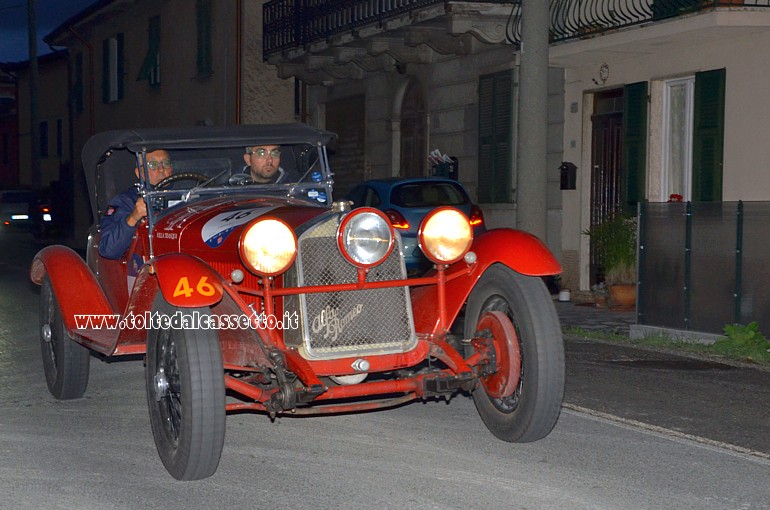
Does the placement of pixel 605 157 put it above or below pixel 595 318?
above

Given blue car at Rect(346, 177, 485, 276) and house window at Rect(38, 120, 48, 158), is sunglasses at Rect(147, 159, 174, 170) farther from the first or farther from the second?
house window at Rect(38, 120, 48, 158)

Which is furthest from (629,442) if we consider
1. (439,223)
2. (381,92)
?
(381,92)

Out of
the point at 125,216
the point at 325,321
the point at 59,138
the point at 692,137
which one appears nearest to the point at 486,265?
the point at 325,321

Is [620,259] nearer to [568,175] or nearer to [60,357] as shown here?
[568,175]

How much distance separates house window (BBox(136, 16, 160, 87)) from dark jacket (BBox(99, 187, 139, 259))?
2522 centimetres

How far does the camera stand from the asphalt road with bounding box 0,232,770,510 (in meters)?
5.04

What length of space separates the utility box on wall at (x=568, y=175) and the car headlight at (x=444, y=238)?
11.0 m

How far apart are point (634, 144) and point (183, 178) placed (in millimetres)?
9600

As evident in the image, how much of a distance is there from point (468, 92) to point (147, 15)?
53.0ft

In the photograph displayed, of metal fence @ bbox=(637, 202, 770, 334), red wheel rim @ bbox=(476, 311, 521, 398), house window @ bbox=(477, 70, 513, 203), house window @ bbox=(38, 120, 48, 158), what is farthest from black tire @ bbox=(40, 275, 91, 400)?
house window @ bbox=(38, 120, 48, 158)

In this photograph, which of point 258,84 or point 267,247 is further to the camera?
point 258,84

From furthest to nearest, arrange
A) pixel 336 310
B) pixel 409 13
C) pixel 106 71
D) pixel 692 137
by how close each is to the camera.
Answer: pixel 106 71 < pixel 409 13 < pixel 692 137 < pixel 336 310

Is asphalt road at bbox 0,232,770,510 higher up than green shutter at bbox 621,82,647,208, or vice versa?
green shutter at bbox 621,82,647,208

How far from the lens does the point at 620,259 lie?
14.1 metres
